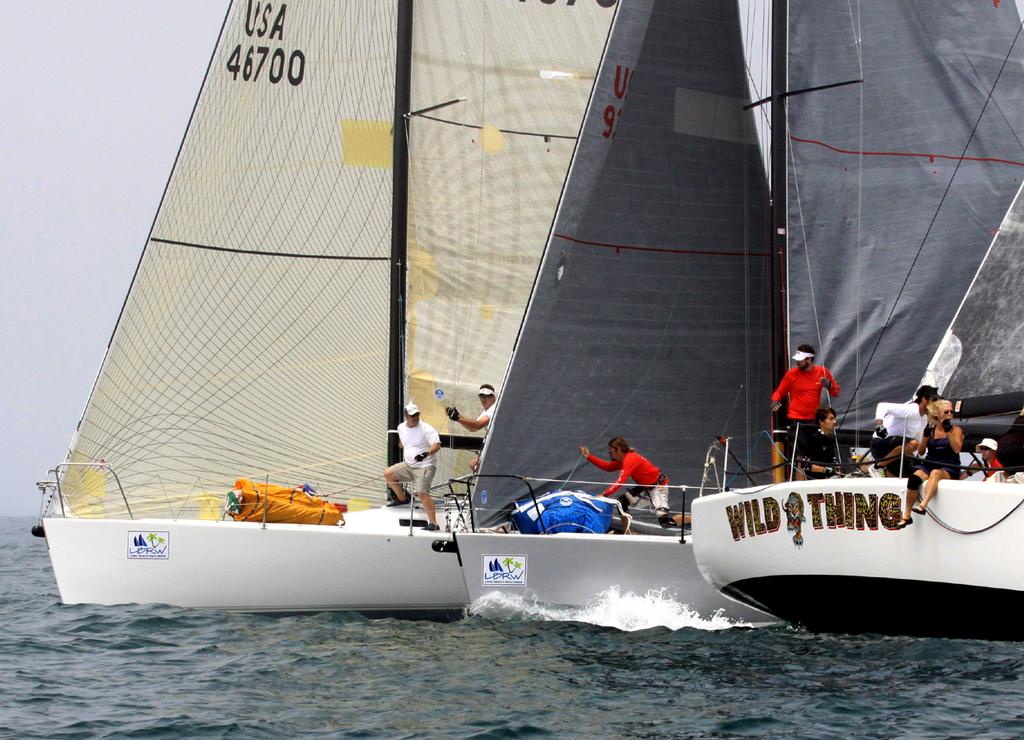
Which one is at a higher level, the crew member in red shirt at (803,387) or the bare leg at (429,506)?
the crew member in red shirt at (803,387)

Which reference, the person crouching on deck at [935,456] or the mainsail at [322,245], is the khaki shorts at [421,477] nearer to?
the mainsail at [322,245]

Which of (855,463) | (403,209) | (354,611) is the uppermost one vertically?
(403,209)

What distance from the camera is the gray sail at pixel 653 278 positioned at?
15.0 meters

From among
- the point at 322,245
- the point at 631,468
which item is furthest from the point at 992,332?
the point at 322,245

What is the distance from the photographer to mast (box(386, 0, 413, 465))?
1736 cm

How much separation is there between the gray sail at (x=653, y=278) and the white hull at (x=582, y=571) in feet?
3.12

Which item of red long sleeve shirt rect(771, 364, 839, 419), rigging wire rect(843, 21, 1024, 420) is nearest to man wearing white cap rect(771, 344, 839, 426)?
red long sleeve shirt rect(771, 364, 839, 419)

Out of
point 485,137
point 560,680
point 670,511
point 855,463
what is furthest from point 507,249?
point 560,680

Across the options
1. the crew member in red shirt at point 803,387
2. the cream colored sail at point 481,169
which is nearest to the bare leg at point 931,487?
the crew member in red shirt at point 803,387

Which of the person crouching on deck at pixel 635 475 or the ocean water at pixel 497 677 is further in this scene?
the person crouching on deck at pixel 635 475

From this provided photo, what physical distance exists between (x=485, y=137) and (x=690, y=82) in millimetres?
3331

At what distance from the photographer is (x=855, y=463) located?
42.4 ft

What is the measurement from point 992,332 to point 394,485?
6.18 meters

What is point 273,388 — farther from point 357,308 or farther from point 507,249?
point 507,249
